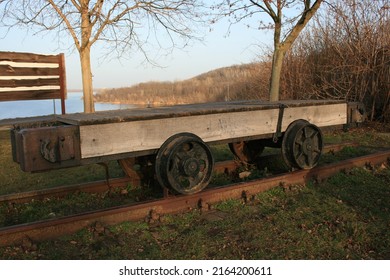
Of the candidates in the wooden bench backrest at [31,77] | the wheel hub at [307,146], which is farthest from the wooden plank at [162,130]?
the wooden bench backrest at [31,77]

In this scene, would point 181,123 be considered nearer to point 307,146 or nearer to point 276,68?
point 307,146

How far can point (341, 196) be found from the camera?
17.4ft

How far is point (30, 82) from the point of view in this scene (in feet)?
31.7

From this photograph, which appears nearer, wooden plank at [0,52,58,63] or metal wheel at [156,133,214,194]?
metal wheel at [156,133,214,194]

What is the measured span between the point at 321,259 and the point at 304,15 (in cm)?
774

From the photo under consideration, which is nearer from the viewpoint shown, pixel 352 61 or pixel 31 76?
pixel 31 76

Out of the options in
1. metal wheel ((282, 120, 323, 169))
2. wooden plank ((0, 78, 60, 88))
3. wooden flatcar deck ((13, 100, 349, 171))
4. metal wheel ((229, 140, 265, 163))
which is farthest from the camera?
wooden plank ((0, 78, 60, 88))

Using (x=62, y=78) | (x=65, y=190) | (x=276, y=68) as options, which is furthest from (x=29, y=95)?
(x=276, y=68)

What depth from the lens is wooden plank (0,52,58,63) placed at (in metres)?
9.00

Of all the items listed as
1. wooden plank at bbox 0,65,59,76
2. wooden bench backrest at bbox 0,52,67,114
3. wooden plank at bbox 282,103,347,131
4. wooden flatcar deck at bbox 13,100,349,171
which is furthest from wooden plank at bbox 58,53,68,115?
wooden plank at bbox 282,103,347,131

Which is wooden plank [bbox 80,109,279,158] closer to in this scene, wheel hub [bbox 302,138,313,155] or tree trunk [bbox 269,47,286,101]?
wheel hub [bbox 302,138,313,155]

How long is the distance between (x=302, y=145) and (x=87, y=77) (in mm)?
7738

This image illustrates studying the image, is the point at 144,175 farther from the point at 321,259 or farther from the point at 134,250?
the point at 321,259

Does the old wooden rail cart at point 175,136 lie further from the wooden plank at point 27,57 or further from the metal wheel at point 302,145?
the wooden plank at point 27,57
